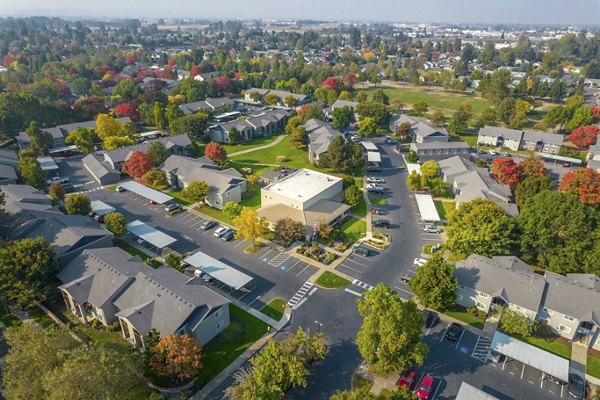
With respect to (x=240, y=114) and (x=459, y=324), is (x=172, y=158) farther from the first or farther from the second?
(x=459, y=324)

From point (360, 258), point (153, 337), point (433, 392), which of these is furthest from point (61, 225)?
point (433, 392)

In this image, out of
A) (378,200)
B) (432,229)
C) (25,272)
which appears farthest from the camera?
(378,200)

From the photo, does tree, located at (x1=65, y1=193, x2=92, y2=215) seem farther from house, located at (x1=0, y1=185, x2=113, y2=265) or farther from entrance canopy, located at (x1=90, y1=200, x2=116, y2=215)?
entrance canopy, located at (x1=90, y1=200, x2=116, y2=215)

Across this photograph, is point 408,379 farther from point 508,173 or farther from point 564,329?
point 508,173

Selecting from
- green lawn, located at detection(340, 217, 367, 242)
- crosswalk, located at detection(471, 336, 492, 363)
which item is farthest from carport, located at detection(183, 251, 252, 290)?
crosswalk, located at detection(471, 336, 492, 363)

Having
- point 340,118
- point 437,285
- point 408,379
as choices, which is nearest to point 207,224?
point 437,285
